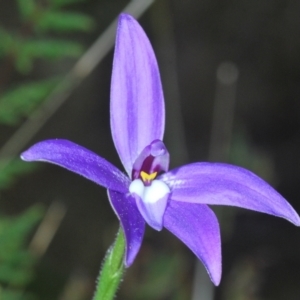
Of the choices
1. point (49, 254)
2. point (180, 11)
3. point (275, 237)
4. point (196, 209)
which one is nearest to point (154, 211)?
point (196, 209)

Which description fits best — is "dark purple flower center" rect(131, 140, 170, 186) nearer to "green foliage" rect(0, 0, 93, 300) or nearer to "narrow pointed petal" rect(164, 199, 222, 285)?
"narrow pointed petal" rect(164, 199, 222, 285)

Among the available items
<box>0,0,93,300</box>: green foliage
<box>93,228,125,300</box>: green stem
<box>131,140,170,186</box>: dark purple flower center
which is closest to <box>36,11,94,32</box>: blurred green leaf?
<box>0,0,93,300</box>: green foliage

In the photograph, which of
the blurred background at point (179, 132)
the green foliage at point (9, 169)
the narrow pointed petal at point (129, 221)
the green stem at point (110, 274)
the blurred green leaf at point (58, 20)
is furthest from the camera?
the blurred background at point (179, 132)

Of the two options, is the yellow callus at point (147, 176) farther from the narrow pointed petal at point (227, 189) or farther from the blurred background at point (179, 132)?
the blurred background at point (179, 132)

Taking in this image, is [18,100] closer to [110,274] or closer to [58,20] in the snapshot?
[58,20]

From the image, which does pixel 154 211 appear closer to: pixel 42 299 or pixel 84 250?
pixel 42 299

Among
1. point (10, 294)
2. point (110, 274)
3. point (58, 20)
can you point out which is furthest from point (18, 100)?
point (110, 274)

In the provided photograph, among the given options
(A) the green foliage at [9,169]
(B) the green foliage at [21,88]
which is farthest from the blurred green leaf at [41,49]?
(A) the green foliage at [9,169]

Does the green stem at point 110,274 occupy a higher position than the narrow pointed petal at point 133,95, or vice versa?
the narrow pointed petal at point 133,95
